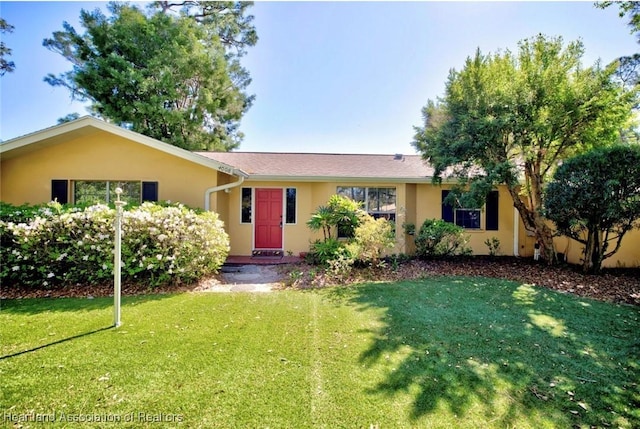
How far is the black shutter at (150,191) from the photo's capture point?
28.2 feet

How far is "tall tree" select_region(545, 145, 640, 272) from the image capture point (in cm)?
648

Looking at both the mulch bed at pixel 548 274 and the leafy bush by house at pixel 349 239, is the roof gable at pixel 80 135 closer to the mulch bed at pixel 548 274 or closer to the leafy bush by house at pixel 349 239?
the leafy bush by house at pixel 349 239

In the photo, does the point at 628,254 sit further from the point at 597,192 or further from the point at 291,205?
the point at 291,205

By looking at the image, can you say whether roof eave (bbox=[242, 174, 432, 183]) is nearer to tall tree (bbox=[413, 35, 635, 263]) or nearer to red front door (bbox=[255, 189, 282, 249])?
red front door (bbox=[255, 189, 282, 249])

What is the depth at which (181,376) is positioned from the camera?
3057mm

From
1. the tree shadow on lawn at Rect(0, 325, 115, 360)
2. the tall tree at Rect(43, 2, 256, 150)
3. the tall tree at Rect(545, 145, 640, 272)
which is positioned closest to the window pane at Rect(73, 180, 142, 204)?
the tree shadow on lawn at Rect(0, 325, 115, 360)

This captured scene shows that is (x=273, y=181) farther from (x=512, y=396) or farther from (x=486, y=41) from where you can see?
(x=512, y=396)

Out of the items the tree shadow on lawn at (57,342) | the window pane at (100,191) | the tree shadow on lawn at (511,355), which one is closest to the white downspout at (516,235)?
the tree shadow on lawn at (511,355)

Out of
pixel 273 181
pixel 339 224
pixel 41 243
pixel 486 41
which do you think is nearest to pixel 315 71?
pixel 273 181

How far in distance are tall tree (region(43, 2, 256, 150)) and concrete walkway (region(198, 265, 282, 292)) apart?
1395 cm

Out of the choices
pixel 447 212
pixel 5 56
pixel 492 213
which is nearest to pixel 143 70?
pixel 5 56

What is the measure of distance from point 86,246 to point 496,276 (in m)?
9.82

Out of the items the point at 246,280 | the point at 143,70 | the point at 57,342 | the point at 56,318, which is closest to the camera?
the point at 57,342

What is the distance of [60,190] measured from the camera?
27.6ft
